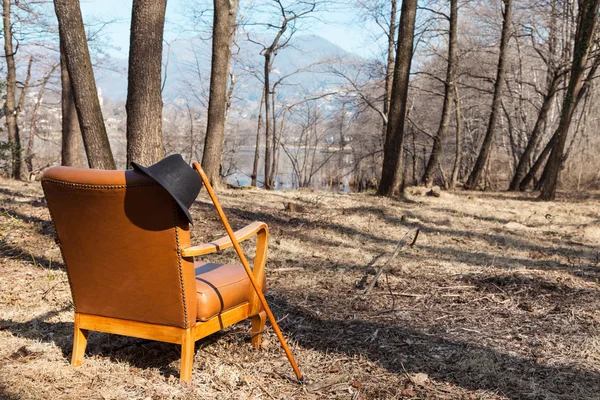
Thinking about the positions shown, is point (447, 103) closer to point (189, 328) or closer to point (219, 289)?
point (219, 289)

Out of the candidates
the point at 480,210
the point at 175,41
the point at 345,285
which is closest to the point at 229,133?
the point at 175,41

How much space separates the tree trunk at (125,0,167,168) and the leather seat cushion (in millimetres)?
3142

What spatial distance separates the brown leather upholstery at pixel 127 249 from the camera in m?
2.62

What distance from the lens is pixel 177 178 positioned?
2557mm

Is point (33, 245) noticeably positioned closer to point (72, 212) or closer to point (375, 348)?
point (72, 212)

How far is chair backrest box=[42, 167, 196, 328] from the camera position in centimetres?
262

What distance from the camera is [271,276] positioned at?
5.17 meters

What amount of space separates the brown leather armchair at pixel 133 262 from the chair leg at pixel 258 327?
11.4 inches

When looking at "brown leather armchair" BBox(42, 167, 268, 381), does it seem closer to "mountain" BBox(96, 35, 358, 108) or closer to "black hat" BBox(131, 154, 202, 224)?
"black hat" BBox(131, 154, 202, 224)

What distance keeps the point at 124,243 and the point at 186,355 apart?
0.67m

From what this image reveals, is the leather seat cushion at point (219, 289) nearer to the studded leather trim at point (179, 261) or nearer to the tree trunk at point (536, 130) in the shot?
the studded leather trim at point (179, 261)

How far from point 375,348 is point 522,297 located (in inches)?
67.6

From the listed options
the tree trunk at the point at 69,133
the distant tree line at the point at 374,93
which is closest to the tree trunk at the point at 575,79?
the distant tree line at the point at 374,93

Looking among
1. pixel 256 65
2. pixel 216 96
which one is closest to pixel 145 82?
pixel 216 96
